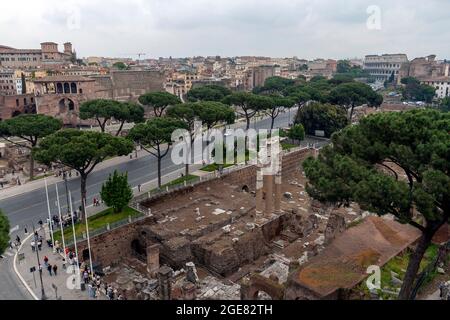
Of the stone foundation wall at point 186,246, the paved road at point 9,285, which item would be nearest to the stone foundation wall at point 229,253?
the stone foundation wall at point 186,246

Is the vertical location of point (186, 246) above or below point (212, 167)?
below

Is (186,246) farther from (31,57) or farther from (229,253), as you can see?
(31,57)

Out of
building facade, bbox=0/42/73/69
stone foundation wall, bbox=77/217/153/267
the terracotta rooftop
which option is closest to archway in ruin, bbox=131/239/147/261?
stone foundation wall, bbox=77/217/153/267

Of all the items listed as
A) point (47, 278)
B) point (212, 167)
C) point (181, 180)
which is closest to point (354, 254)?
point (47, 278)

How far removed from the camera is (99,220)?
2969 cm

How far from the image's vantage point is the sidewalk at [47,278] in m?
20.4

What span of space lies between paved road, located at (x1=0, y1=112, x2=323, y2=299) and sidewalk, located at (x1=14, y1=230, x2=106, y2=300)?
65 cm

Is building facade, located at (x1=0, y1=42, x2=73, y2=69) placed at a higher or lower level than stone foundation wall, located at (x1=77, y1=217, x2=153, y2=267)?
higher

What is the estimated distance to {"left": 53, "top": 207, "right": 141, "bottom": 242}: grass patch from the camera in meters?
27.4

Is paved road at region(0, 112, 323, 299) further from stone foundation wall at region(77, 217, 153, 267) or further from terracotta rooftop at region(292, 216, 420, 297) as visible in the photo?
terracotta rooftop at region(292, 216, 420, 297)

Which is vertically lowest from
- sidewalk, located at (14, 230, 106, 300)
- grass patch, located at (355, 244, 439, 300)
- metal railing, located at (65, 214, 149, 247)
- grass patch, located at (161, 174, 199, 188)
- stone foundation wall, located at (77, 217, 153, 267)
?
stone foundation wall, located at (77, 217, 153, 267)

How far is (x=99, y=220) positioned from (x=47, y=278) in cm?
791

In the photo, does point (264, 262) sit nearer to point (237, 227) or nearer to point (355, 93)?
point (237, 227)
